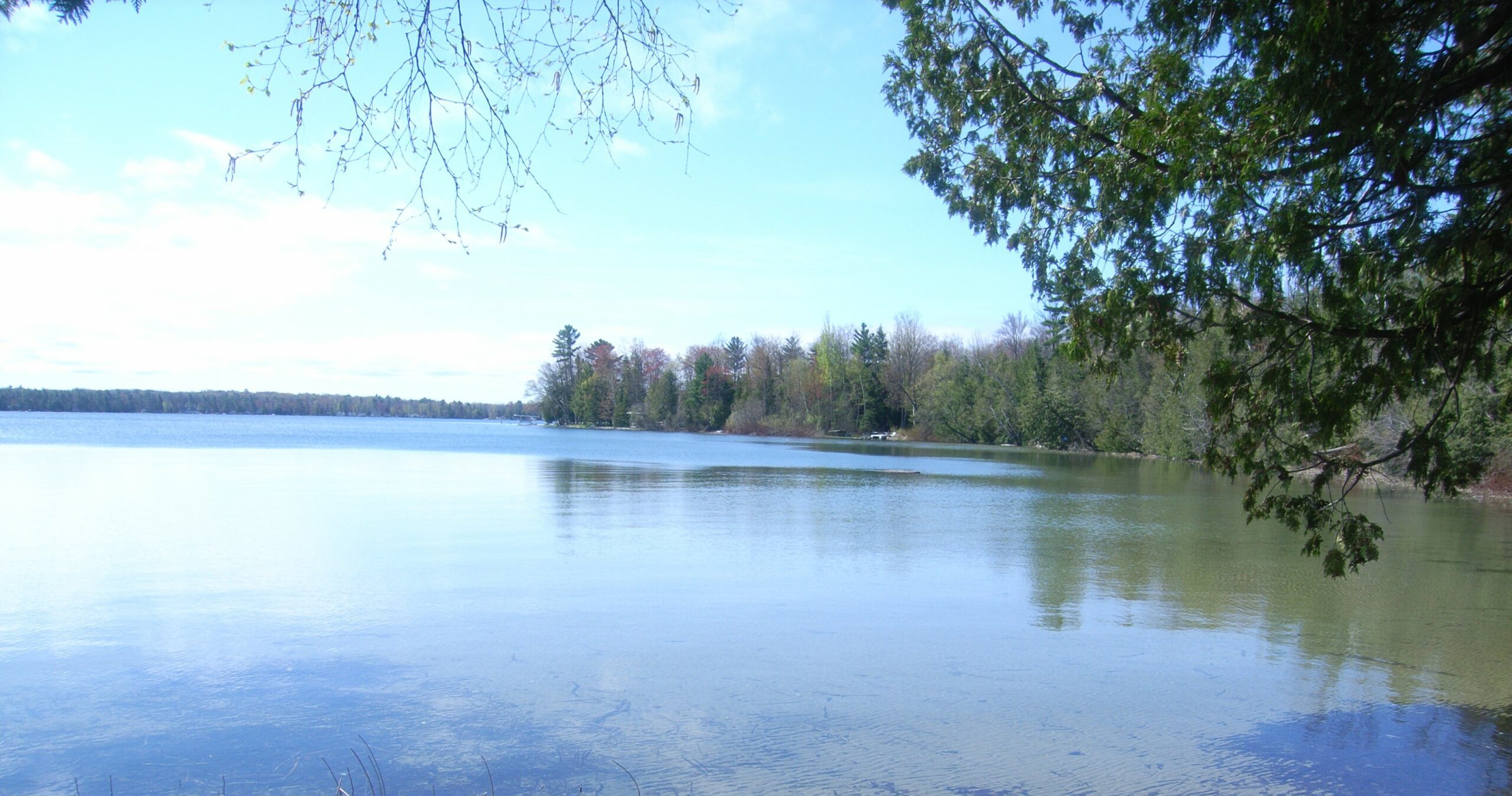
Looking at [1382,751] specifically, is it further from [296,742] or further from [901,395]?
[901,395]

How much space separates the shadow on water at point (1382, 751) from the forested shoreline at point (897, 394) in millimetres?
20182

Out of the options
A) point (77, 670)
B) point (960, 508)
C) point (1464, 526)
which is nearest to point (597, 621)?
point (77, 670)

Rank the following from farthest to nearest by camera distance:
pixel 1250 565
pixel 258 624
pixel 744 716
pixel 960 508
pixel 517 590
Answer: pixel 960 508
pixel 1250 565
pixel 517 590
pixel 258 624
pixel 744 716

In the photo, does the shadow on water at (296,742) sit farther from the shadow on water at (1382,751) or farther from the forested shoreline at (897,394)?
the forested shoreline at (897,394)

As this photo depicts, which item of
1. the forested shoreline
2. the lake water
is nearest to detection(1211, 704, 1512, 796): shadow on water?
the lake water

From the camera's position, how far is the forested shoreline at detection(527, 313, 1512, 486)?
148ft

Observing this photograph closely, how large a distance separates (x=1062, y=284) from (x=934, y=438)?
61.6 meters

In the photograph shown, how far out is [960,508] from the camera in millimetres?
18281

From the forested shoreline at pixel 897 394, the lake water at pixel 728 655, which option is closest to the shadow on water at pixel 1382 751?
the lake water at pixel 728 655

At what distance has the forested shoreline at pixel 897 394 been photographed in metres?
45.2

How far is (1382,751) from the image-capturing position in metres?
5.43

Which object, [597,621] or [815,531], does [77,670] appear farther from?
[815,531]

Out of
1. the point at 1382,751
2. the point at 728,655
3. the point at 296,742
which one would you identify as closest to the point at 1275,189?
the point at 1382,751

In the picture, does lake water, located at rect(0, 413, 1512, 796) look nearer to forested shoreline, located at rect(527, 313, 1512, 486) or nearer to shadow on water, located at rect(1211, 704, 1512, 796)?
shadow on water, located at rect(1211, 704, 1512, 796)
